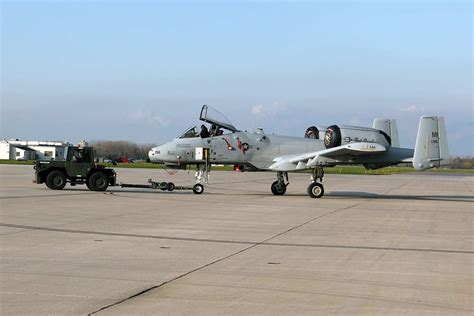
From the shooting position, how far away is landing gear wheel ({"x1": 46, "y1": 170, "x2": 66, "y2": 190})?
2627 centimetres

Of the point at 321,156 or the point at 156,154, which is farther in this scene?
the point at 156,154

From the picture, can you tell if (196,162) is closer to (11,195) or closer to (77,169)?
(77,169)

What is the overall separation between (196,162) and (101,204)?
24.4 feet

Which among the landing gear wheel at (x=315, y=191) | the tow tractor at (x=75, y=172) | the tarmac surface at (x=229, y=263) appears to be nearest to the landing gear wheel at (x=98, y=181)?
the tow tractor at (x=75, y=172)

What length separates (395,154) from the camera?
26.2 metres

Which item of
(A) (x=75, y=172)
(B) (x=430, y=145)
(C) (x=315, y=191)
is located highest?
(B) (x=430, y=145)

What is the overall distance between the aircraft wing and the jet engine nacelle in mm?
880

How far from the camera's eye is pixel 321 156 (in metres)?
24.7

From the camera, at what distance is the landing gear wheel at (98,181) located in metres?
26.3

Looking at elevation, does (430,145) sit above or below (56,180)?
above

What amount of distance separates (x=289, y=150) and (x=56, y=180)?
10583mm

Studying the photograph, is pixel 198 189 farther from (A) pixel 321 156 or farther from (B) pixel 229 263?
(B) pixel 229 263

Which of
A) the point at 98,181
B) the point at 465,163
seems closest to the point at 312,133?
the point at 98,181

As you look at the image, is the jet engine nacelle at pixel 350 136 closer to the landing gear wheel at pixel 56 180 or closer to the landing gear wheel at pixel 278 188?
the landing gear wheel at pixel 278 188
